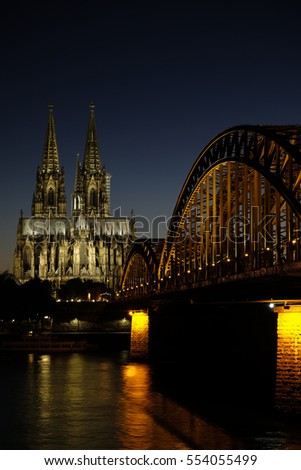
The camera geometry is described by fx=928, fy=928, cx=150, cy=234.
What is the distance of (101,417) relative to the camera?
4272 centimetres

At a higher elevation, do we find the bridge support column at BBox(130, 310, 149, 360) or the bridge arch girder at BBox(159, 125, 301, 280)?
the bridge arch girder at BBox(159, 125, 301, 280)

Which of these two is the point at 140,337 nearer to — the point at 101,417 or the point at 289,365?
the point at 101,417

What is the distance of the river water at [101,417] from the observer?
35.0 meters

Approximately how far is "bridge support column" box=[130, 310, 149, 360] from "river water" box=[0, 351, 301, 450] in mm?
6892

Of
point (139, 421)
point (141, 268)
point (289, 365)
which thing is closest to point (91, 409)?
point (139, 421)

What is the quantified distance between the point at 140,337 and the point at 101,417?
3456 centimetres

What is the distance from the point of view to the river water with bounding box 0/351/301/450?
3500 cm

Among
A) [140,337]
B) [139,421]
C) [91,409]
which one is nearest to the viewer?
[139,421]

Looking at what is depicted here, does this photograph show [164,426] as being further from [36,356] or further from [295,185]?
[36,356]

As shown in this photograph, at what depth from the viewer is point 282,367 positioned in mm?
37656

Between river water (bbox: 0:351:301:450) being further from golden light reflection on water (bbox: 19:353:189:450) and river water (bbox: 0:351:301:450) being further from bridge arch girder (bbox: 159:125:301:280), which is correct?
bridge arch girder (bbox: 159:125:301:280)

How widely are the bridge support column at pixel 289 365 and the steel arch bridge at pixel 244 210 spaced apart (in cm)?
241

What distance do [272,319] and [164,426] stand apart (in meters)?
41.0

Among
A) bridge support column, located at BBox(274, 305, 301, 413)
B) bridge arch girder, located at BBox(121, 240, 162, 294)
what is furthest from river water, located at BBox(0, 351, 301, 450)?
bridge arch girder, located at BBox(121, 240, 162, 294)
